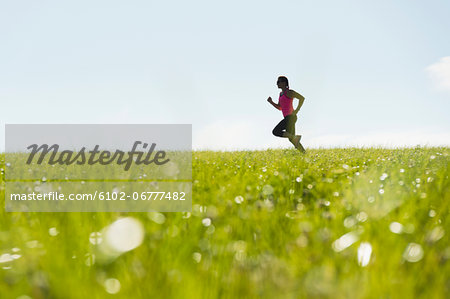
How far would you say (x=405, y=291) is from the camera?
163 centimetres

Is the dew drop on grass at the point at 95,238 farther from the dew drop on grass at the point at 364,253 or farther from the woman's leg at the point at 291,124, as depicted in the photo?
the woman's leg at the point at 291,124

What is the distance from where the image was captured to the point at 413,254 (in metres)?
2.08

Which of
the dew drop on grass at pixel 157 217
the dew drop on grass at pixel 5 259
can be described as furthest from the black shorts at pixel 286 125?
the dew drop on grass at pixel 5 259

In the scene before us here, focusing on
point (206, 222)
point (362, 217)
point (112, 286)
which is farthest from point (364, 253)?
point (112, 286)

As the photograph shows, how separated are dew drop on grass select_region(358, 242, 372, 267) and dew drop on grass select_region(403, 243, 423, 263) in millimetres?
215

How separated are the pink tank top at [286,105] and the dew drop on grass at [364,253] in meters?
11.4

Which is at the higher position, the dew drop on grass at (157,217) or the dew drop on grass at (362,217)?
the dew drop on grass at (157,217)

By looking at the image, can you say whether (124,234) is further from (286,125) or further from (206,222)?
(286,125)

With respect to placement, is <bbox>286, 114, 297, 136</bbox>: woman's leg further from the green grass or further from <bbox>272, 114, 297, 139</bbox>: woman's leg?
the green grass

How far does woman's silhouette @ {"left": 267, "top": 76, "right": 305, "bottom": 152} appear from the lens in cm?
1279

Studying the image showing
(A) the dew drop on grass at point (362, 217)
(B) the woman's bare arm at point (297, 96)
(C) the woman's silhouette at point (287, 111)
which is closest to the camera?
(A) the dew drop on grass at point (362, 217)

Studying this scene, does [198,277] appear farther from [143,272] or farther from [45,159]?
[45,159]

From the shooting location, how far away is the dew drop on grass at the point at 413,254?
2033mm

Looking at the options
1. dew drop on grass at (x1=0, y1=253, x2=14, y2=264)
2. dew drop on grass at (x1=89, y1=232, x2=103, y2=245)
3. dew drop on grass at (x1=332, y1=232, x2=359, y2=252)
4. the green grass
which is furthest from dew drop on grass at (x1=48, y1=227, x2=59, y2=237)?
dew drop on grass at (x1=332, y1=232, x2=359, y2=252)
